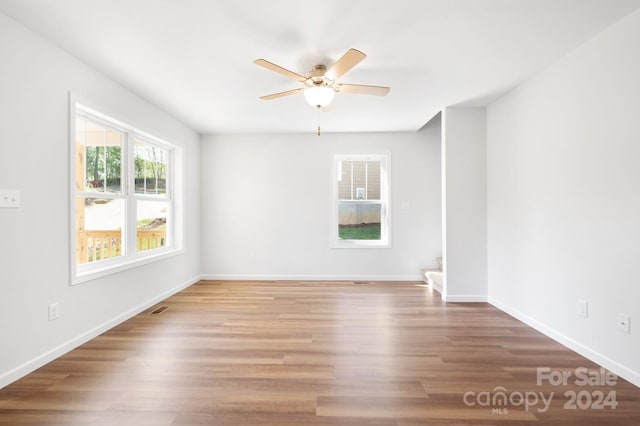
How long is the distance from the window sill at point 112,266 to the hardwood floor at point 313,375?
0.57 m

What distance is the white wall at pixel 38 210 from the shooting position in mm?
2086

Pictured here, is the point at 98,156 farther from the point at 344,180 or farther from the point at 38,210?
the point at 344,180

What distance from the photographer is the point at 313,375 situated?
219 centimetres

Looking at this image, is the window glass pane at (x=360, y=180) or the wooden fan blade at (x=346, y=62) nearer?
the wooden fan blade at (x=346, y=62)

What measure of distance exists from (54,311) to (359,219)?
411cm

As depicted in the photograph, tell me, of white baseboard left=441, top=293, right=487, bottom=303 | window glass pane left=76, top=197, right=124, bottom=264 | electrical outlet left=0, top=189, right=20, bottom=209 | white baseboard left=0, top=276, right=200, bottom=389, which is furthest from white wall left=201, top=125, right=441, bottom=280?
electrical outlet left=0, top=189, right=20, bottom=209

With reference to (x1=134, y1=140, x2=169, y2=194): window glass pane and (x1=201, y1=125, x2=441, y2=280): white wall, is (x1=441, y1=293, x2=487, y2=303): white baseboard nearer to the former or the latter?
(x1=201, y1=125, x2=441, y2=280): white wall

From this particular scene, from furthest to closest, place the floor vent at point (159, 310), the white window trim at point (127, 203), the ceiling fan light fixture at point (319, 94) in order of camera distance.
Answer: the floor vent at point (159, 310)
the ceiling fan light fixture at point (319, 94)
the white window trim at point (127, 203)

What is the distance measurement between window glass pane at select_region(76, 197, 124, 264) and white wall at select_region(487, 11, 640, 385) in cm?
440

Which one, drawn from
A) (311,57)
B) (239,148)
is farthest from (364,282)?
(311,57)

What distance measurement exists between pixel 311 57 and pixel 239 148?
2.95 m

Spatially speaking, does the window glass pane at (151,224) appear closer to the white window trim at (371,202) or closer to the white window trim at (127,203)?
the white window trim at (127,203)

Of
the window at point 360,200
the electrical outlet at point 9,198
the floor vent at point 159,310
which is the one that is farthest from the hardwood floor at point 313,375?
the window at point 360,200

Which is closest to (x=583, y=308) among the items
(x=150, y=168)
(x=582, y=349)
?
(x=582, y=349)
